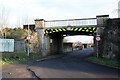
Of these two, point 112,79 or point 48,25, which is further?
point 48,25

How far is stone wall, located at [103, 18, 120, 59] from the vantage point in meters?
12.5

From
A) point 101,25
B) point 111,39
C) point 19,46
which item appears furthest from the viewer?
point 19,46

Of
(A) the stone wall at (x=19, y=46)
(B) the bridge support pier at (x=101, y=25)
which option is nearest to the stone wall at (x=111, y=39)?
(B) the bridge support pier at (x=101, y=25)

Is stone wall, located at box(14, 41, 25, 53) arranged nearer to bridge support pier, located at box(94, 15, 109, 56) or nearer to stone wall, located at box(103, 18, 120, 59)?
bridge support pier, located at box(94, 15, 109, 56)

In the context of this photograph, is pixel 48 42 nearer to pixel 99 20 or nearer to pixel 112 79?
pixel 99 20

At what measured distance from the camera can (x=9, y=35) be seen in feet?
63.4

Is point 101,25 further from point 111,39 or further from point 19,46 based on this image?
point 19,46

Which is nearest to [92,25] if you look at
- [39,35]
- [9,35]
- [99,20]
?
[99,20]

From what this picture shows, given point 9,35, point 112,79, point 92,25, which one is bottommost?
point 112,79

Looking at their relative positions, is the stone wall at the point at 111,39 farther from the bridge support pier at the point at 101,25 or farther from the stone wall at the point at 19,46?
the stone wall at the point at 19,46

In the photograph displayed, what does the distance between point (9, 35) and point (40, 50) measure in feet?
19.7

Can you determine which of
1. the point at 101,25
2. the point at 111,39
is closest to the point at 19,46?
the point at 101,25

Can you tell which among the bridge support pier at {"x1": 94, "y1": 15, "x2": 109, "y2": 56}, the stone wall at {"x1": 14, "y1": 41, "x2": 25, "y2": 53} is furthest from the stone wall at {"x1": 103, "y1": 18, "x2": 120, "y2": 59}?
the stone wall at {"x1": 14, "y1": 41, "x2": 25, "y2": 53}

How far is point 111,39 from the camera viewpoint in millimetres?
13445
